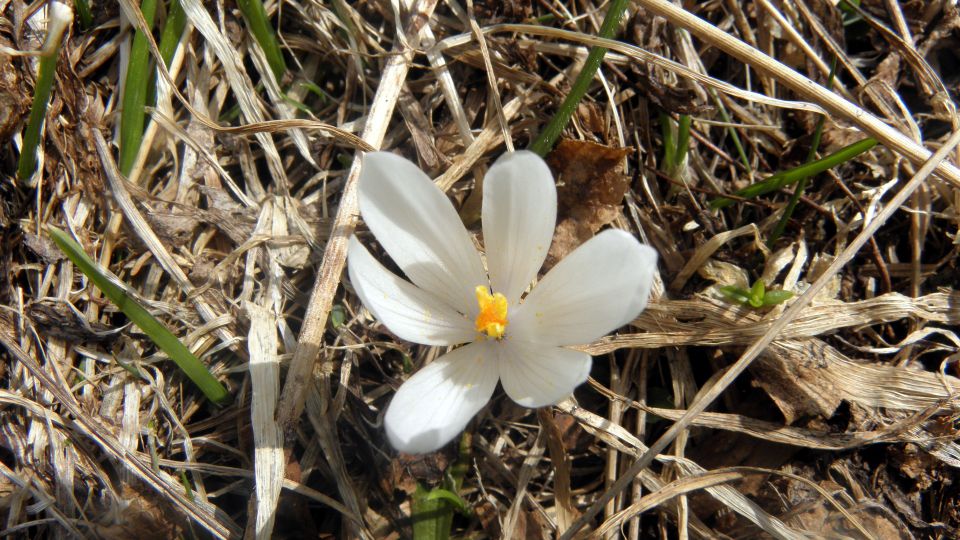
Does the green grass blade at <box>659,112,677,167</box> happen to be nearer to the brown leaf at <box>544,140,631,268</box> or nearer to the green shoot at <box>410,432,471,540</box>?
the brown leaf at <box>544,140,631,268</box>

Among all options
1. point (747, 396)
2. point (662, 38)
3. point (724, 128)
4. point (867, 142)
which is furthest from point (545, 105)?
point (747, 396)

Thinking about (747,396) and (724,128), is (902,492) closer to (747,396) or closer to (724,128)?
(747,396)

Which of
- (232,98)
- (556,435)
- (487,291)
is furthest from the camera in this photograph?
(232,98)

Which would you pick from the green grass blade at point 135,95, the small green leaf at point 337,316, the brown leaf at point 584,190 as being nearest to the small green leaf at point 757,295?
the brown leaf at point 584,190

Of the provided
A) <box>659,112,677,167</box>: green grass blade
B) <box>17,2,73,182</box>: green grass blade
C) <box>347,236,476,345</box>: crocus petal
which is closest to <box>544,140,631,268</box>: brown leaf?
<box>659,112,677,167</box>: green grass blade

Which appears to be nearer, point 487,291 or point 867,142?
point 487,291

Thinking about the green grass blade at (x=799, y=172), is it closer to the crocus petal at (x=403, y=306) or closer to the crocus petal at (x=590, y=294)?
the crocus petal at (x=590, y=294)
